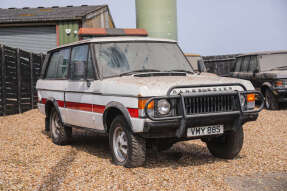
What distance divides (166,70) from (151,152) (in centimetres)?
152

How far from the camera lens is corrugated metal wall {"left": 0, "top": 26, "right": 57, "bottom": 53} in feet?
69.3

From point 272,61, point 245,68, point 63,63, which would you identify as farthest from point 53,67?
point 245,68

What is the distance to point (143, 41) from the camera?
6.71 metres

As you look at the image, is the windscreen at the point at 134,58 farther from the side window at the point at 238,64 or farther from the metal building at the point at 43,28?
the metal building at the point at 43,28

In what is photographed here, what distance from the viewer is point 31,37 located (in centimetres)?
2145

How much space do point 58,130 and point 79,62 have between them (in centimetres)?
232

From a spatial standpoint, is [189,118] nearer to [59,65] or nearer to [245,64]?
[59,65]

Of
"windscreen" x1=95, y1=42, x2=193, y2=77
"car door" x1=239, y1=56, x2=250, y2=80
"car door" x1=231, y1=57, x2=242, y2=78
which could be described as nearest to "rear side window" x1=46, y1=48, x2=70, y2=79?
"windscreen" x1=95, y1=42, x2=193, y2=77

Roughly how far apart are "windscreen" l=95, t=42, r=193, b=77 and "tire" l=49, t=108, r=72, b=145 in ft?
6.79

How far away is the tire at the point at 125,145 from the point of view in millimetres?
5391

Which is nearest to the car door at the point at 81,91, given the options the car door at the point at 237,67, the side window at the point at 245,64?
the side window at the point at 245,64

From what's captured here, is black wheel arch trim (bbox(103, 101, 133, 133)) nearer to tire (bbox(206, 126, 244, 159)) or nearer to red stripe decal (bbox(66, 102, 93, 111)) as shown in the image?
red stripe decal (bbox(66, 102, 93, 111))

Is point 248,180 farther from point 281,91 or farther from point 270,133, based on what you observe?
point 281,91

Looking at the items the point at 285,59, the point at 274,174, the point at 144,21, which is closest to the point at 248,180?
the point at 274,174
